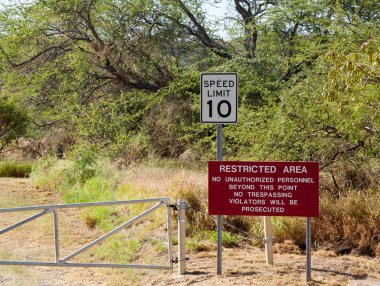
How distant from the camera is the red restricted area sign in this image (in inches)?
305

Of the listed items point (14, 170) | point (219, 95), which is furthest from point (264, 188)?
point (14, 170)

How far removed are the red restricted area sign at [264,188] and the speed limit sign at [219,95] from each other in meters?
0.61

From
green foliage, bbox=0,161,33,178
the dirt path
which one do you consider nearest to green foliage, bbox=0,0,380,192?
green foliage, bbox=0,161,33,178

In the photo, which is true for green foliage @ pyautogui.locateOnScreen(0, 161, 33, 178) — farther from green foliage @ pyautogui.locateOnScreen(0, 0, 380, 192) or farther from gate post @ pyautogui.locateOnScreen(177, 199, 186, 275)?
gate post @ pyautogui.locateOnScreen(177, 199, 186, 275)

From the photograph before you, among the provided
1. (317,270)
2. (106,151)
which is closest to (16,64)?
(106,151)

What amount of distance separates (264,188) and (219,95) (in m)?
1.32

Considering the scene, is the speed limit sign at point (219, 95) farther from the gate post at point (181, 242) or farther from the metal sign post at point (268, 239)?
the metal sign post at point (268, 239)

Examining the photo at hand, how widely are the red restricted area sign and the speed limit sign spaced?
605 mm

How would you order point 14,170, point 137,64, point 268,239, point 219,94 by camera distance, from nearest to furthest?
1. point 219,94
2. point 268,239
3. point 137,64
4. point 14,170

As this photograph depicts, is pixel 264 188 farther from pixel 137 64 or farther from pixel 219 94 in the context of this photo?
pixel 137 64

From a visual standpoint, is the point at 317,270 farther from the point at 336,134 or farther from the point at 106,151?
the point at 106,151

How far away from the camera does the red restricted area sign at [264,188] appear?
7.75 meters

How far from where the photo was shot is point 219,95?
8.01 meters

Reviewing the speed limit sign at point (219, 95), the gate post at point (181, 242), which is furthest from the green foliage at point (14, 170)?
the speed limit sign at point (219, 95)
